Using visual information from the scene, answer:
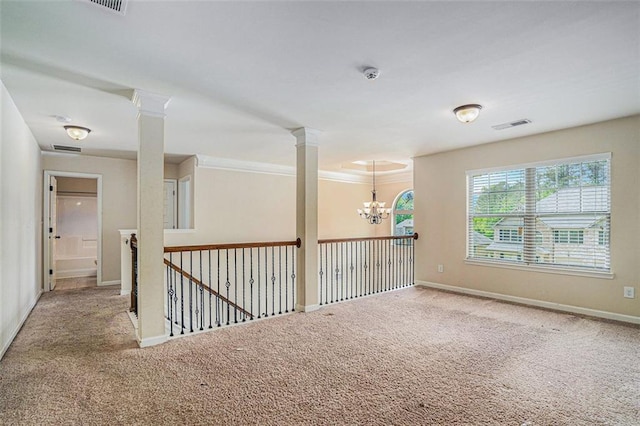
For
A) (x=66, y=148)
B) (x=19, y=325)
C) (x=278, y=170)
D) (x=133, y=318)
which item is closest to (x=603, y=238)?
(x=278, y=170)

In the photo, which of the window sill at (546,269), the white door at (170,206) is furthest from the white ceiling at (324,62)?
the white door at (170,206)

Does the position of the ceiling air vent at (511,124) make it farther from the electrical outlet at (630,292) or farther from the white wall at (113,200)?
the white wall at (113,200)

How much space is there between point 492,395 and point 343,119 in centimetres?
301

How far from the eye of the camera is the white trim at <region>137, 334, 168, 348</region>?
3.14m

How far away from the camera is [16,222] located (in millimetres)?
3604

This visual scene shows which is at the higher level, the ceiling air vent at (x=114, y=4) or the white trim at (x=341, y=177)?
the ceiling air vent at (x=114, y=4)

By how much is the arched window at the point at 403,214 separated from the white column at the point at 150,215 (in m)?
6.05

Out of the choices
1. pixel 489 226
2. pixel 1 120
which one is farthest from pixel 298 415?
pixel 489 226

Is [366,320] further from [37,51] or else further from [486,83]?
[37,51]

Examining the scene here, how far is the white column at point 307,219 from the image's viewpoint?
14.3 feet

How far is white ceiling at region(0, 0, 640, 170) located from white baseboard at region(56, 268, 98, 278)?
448 centimetres

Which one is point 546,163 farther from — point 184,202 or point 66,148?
point 66,148

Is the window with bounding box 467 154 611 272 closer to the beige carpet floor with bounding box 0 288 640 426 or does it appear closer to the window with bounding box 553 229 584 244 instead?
the window with bounding box 553 229 584 244

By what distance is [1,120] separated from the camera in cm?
299
